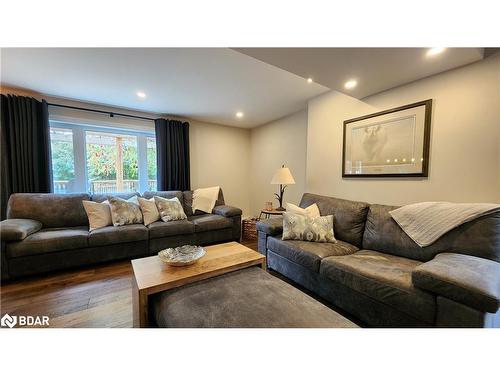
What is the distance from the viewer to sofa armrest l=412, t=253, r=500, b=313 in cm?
91

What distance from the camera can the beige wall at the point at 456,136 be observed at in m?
1.46

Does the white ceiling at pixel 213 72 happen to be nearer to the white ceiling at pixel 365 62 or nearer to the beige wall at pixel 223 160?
the white ceiling at pixel 365 62

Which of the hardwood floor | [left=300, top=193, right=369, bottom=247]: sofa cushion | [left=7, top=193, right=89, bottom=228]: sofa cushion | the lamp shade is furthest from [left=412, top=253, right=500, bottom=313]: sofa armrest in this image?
[left=7, top=193, right=89, bottom=228]: sofa cushion

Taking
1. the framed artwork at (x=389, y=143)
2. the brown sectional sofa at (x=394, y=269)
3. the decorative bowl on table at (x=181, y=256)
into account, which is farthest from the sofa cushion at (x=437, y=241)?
the decorative bowl on table at (x=181, y=256)

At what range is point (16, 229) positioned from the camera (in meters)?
1.95

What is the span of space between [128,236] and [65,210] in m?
0.97

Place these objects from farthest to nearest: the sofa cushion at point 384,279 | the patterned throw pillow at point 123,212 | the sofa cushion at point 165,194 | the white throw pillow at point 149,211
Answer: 1. the sofa cushion at point 165,194
2. the white throw pillow at point 149,211
3. the patterned throw pillow at point 123,212
4. the sofa cushion at point 384,279

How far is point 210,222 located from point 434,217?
2.58 meters

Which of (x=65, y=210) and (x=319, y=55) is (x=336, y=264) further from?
(x=65, y=210)

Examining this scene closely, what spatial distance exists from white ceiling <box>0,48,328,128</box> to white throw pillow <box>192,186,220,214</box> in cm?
145

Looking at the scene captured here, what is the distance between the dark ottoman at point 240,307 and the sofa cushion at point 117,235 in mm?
1585

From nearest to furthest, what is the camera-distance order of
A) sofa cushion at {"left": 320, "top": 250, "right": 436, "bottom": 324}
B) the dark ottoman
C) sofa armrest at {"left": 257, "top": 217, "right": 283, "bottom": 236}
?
1. the dark ottoman
2. sofa cushion at {"left": 320, "top": 250, "right": 436, "bottom": 324}
3. sofa armrest at {"left": 257, "top": 217, "right": 283, "bottom": 236}

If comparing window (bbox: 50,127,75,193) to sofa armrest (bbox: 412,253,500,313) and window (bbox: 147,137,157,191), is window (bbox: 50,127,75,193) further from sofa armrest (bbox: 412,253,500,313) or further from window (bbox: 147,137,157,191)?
sofa armrest (bbox: 412,253,500,313)
